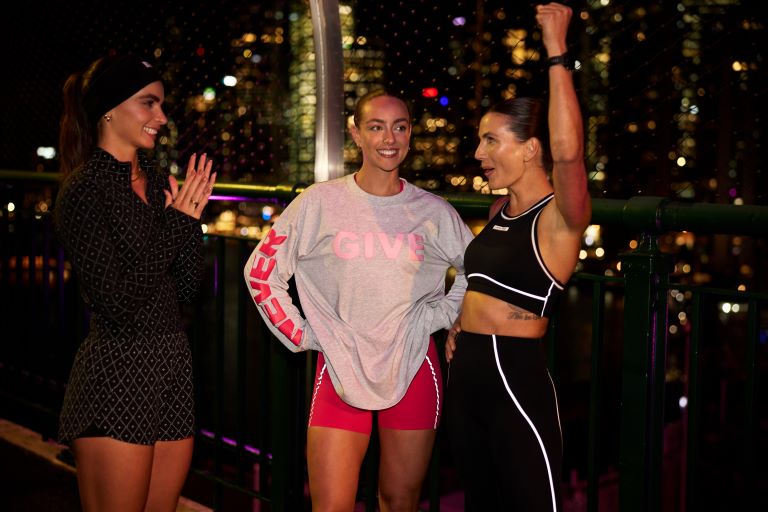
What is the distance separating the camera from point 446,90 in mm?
4711

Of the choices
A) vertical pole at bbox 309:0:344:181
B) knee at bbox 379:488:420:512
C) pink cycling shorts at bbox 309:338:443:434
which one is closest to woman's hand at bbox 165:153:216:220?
pink cycling shorts at bbox 309:338:443:434

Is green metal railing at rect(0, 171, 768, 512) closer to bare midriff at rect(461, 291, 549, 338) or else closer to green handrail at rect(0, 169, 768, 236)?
green handrail at rect(0, 169, 768, 236)

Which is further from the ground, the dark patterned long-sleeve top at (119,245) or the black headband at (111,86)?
the black headband at (111,86)

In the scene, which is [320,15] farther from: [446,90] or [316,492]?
[316,492]

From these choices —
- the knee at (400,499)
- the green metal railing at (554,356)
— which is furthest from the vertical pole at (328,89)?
the knee at (400,499)

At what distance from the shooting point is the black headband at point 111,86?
317 centimetres

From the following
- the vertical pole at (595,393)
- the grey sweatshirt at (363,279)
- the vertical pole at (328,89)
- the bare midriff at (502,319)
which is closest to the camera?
the bare midriff at (502,319)

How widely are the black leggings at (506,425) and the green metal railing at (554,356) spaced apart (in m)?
0.26

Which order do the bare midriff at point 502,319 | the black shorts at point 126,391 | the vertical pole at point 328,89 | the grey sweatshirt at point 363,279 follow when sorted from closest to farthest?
the bare midriff at point 502,319
the black shorts at point 126,391
the grey sweatshirt at point 363,279
the vertical pole at point 328,89

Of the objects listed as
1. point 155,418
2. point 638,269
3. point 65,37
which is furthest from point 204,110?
point 638,269

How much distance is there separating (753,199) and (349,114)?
6.42 ft

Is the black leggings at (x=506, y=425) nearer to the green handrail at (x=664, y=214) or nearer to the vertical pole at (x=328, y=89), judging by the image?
the green handrail at (x=664, y=214)

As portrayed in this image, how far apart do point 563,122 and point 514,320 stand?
71cm

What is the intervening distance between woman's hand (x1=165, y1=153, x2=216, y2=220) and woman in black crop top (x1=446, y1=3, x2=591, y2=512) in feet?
3.30
